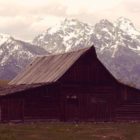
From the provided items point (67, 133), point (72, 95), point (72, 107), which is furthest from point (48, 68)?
point (67, 133)

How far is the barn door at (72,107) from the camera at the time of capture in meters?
62.3

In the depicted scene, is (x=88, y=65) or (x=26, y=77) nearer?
(x=88, y=65)

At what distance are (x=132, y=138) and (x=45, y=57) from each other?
30.8 m

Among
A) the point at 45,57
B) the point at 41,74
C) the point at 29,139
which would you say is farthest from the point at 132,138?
the point at 45,57

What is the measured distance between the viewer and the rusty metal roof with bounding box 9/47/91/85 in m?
63.4

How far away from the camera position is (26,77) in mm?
70438

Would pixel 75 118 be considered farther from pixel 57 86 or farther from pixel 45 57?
pixel 45 57

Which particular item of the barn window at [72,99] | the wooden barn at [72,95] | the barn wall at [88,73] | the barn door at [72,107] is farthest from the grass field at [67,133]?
the barn wall at [88,73]

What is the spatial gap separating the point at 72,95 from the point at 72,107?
1.38 m

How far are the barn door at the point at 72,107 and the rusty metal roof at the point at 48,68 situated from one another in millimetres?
2952

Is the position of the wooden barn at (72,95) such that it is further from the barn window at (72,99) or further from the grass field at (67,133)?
the grass field at (67,133)

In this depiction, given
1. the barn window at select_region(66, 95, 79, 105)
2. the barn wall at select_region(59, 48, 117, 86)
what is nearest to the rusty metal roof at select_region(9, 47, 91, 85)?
the barn wall at select_region(59, 48, 117, 86)

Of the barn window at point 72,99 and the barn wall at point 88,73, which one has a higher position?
the barn wall at point 88,73

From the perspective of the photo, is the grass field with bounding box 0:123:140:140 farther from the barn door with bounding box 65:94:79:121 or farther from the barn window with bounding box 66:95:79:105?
the barn window with bounding box 66:95:79:105
